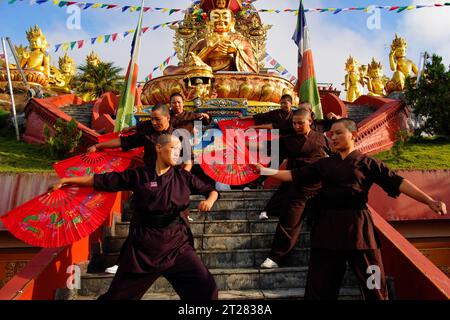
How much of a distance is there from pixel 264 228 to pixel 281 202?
0.49 m

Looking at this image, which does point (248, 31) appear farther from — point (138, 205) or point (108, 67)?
point (138, 205)

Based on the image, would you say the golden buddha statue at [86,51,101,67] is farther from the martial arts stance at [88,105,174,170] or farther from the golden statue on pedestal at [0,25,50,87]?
the martial arts stance at [88,105,174,170]

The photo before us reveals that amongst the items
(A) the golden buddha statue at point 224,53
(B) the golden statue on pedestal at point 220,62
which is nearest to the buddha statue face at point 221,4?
(B) the golden statue on pedestal at point 220,62

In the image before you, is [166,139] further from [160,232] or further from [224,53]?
[224,53]

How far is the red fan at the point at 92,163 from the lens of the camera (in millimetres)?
4199

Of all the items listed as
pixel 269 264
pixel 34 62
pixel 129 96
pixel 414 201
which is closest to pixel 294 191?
pixel 269 264

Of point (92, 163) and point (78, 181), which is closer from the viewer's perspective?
point (78, 181)

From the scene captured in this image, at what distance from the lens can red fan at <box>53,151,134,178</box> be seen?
4.20 m

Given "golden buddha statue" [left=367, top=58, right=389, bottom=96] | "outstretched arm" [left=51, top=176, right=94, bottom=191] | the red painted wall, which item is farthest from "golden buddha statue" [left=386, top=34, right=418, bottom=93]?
"outstretched arm" [left=51, top=176, right=94, bottom=191]

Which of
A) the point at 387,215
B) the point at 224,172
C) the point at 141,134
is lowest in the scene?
the point at 387,215

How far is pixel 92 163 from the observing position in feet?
14.5

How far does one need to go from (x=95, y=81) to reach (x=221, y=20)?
28.3ft
